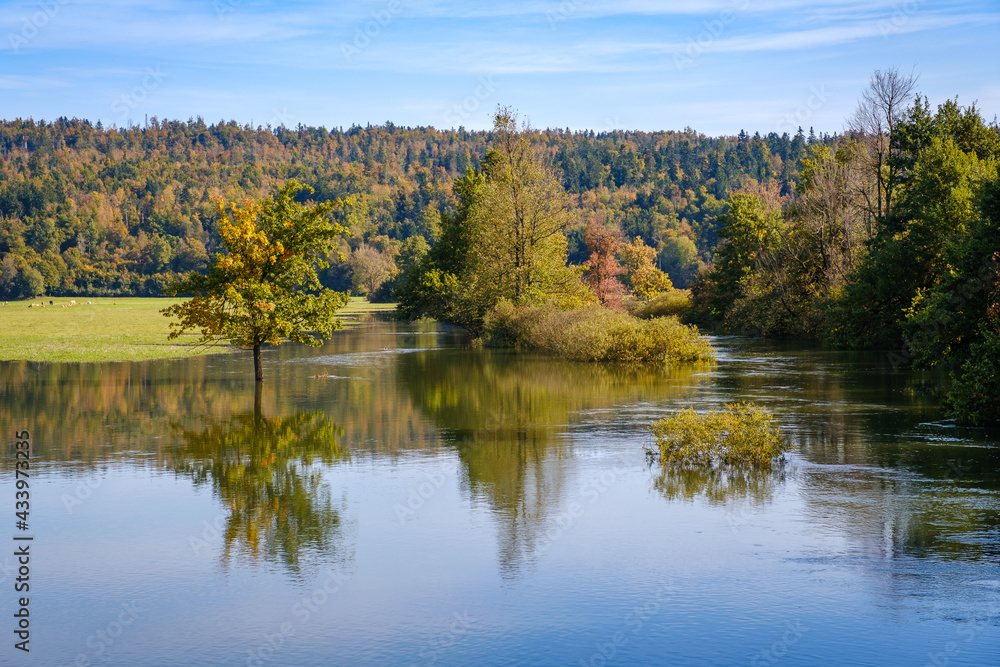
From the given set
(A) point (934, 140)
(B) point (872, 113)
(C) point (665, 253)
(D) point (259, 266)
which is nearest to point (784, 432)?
(D) point (259, 266)

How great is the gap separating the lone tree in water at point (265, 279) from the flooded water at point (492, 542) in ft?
19.6

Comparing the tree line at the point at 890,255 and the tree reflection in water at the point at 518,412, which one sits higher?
the tree line at the point at 890,255

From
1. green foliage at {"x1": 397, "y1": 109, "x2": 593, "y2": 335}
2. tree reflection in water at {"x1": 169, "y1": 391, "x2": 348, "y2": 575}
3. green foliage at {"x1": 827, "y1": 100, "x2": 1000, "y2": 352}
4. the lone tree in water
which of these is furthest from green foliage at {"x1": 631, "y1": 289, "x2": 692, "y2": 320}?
tree reflection in water at {"x1": 169, "y1": 391, "x2": 348, "y2": 575}

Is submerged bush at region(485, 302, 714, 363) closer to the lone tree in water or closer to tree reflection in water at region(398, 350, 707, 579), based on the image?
tree reflection in water at region(398, 350, 707, 579)

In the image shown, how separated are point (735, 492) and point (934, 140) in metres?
33.2

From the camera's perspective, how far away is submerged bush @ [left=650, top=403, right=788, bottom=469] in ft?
56.7

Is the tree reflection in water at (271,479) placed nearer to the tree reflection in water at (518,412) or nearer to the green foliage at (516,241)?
the tree reflection in water at (518,412)

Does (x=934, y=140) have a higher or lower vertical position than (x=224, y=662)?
higher

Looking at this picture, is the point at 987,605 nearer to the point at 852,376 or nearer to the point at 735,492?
the point at 735,492

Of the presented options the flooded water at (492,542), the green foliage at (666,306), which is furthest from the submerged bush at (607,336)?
the green foliage at (666,306)

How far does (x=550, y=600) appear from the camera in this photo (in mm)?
10523

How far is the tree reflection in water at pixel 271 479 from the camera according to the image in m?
12.5

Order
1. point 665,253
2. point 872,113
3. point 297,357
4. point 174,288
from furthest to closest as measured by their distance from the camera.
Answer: point 665,253 → point 872,113 → point 297,357 → point 174,288

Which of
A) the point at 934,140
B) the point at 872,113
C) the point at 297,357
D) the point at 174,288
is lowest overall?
the point at 297,357
